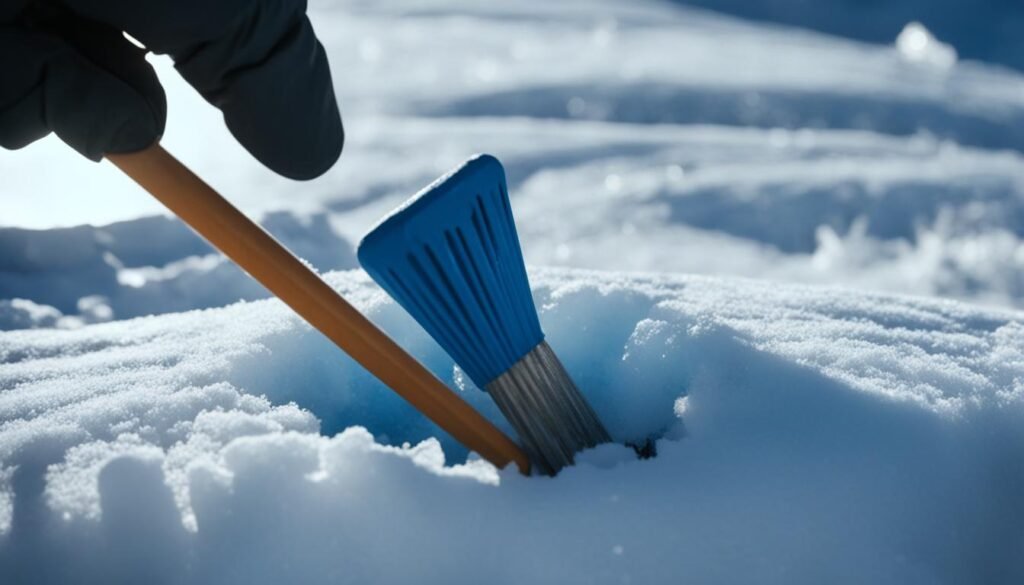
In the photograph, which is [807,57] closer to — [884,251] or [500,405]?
[884,251]

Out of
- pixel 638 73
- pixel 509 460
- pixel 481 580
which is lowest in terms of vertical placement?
pixel 481 580

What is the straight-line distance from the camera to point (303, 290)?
3.44 ft

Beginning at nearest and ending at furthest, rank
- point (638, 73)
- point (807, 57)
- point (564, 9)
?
point (638, 73)
point (807, 57)
point (564, 9)

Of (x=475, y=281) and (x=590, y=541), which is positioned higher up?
(x=475, y=281)

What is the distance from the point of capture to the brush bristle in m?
1.09

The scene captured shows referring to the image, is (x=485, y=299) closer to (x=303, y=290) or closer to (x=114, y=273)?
(x=303, y=290)

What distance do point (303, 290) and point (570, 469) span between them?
0.34 metres

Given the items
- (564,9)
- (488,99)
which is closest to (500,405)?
(488,99)

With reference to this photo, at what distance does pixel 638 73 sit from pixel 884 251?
221cm

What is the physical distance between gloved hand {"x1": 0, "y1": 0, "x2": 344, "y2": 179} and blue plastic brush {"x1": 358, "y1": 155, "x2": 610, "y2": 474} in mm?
304

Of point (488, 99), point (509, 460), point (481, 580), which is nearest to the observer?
point (481, 580)

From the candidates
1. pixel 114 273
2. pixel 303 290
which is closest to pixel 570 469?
pixel 303 290

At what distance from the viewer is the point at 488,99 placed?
4.59 metres

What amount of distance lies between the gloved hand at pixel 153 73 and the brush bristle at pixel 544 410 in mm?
435
